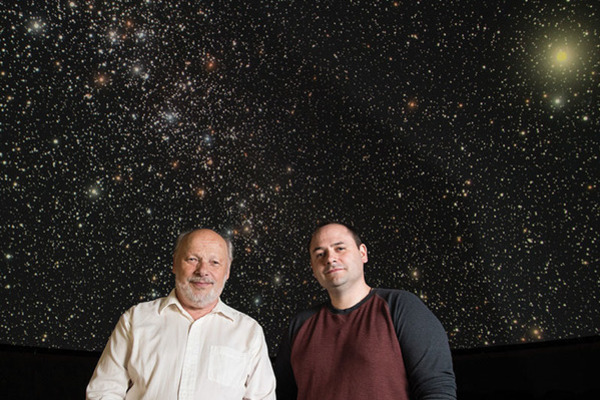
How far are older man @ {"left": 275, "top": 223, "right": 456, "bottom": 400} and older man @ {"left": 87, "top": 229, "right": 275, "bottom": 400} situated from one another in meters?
0.18

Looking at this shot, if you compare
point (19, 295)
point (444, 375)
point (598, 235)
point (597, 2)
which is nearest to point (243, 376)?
point (444, 375)

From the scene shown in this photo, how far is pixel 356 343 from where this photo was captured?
1.46 m

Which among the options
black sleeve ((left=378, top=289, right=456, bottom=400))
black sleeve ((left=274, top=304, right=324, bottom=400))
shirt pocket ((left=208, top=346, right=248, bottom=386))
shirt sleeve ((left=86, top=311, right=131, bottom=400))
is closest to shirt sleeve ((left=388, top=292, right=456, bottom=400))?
black sleeve ((left=378, top=289, right=456, bottom=400))

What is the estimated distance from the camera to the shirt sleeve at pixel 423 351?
52.6 inches

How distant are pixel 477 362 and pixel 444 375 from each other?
2.34 feet

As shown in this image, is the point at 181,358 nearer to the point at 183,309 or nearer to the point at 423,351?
the point at 183,309

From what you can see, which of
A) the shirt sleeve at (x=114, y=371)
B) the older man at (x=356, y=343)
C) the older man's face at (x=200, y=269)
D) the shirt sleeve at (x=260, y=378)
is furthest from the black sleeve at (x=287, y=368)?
the shirt sleeve at (x=114, y=371)

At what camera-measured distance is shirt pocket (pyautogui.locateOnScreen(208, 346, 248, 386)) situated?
132cm

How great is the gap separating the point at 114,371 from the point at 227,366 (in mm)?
315

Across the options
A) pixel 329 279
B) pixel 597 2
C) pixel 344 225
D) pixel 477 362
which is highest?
pixel 597 2

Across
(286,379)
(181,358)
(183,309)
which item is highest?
(183,309)

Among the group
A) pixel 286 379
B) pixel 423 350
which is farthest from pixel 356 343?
pixel 286 379

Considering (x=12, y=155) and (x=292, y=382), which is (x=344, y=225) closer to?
(x=292, y=382)

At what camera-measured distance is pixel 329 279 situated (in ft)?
5.17
